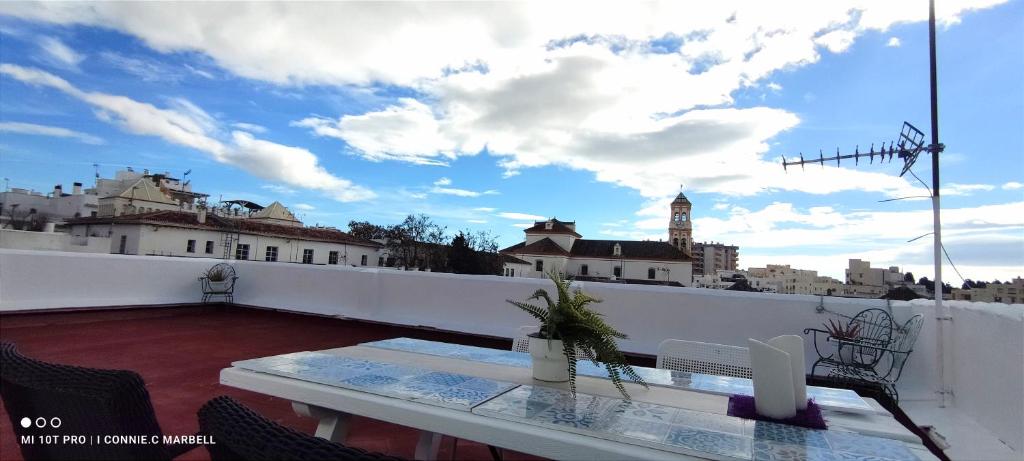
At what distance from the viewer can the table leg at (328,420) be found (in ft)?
4.29

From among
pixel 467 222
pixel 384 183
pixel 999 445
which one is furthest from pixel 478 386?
pixel 467 222

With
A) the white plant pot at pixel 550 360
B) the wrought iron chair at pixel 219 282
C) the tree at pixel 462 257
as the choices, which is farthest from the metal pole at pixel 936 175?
the tree at pixel 462 257

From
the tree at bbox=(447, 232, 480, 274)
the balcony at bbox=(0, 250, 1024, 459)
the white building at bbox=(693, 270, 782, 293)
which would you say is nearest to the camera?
the balcony at bbox=(0, 250, 1024, 459)

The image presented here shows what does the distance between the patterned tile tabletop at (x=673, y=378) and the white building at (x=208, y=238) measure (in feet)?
65.6

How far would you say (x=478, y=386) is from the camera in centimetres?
132

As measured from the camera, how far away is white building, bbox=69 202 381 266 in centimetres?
1789

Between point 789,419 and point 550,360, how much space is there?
0.64 meters

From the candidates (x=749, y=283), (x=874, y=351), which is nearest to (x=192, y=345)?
(x=874, y=351)

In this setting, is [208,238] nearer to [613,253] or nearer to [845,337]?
[845,337]

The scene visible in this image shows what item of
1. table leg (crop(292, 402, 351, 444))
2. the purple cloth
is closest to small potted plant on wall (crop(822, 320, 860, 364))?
the purple cloth

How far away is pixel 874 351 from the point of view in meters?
3.49

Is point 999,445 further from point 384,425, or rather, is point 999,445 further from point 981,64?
point 384,425

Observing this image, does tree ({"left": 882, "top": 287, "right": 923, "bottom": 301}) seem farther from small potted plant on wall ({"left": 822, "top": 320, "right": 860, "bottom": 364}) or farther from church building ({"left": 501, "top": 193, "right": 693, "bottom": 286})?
church building ({"left": 501, "top": 193, "right": 693, "bottom": 286})

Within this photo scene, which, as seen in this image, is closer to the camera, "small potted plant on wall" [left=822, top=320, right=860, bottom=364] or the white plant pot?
the white plant pot
